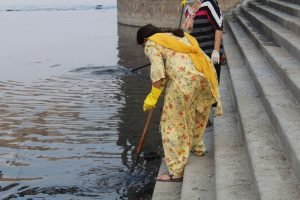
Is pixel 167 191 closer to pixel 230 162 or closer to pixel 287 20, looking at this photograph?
pixel 230 162

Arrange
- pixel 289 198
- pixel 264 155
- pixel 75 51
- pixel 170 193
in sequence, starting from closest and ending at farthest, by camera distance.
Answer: pixel 289 198 → pixel 264 155 → pixel 170 193 → pixel 75 51

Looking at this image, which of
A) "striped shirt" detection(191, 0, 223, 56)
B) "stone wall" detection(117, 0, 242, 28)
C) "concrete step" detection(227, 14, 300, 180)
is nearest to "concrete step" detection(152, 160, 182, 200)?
"concrete step" detection(227, 14, 300, 180)

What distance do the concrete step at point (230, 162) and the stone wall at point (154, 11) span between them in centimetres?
1741

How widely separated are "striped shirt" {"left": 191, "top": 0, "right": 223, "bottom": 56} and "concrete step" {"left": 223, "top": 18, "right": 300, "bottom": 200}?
68 centimetres

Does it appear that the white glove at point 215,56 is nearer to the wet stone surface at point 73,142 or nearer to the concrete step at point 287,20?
the wet stone surface at point 73,142

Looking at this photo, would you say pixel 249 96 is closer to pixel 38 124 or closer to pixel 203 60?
pixel 203 60

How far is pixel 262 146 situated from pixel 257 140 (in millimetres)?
151

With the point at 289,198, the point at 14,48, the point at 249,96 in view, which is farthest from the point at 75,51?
the point at 289,198

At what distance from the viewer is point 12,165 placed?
5770 mm

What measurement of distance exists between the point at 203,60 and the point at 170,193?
112 cm

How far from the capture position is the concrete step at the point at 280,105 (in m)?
3.61

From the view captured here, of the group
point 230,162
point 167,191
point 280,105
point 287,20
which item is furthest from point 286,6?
point 167,191

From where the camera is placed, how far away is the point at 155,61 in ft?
14.1

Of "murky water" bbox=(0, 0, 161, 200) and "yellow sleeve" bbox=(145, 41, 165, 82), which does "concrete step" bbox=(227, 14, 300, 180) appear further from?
"murky water" bbox=(0, 0, 161, 200)
